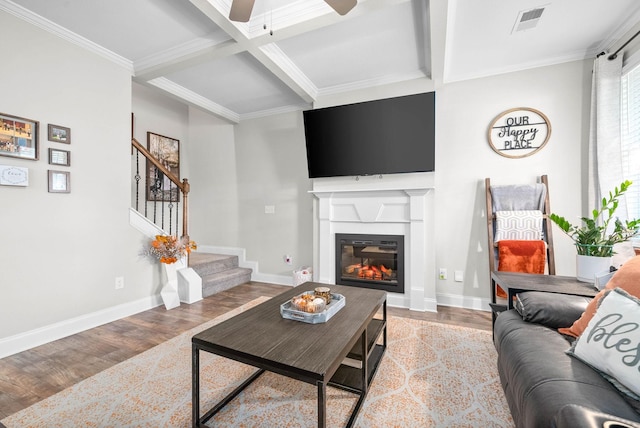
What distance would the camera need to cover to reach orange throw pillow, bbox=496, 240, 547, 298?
2.65m

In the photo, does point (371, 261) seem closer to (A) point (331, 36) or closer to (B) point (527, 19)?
(A) point (331, 36)

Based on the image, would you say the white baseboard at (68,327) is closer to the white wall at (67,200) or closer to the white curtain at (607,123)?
the white wall at (67,200)

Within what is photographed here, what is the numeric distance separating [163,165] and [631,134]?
539cm

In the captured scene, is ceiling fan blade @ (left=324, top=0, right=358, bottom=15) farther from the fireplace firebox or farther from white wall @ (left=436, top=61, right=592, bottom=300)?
the fireplace firebox

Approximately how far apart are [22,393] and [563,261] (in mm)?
Result: 4359

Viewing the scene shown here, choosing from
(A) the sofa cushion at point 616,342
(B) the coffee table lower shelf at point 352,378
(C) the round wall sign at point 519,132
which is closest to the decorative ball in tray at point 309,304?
(B) the coffee table lower shelf at point 352,378

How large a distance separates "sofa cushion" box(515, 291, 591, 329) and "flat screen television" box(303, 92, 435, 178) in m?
1.75

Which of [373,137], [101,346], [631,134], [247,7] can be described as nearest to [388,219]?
[373,137]

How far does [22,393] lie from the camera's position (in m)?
1.66

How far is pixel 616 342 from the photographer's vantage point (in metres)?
1.00

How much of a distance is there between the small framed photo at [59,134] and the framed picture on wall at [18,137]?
0.09 metres

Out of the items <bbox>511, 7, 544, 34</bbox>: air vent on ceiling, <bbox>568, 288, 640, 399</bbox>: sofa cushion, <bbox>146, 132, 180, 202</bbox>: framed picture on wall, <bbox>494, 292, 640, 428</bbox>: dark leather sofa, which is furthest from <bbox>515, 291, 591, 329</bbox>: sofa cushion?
Result: <bbox>146, 132, 180, 202</bbox>: framed picture on wall

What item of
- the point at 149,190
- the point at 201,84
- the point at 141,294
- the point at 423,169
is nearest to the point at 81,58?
the point at 201,84

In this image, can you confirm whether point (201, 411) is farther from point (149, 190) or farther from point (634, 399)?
point (149, 190)
